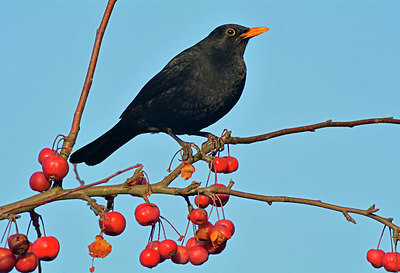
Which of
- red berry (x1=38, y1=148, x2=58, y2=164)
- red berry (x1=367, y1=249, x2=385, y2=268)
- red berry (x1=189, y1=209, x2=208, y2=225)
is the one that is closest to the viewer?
red berry (x1=367, y1=249, x2=385, y2=268)

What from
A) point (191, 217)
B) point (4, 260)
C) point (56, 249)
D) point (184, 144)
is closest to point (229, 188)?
point (191, 217)

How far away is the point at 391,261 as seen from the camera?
8.63ft

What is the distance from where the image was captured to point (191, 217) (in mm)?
2867

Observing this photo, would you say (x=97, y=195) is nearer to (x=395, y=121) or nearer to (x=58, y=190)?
(x=58, y=190)

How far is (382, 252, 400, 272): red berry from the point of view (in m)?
2.61

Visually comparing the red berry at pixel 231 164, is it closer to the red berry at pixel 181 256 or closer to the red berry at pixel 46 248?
the red berry at pixel 181 256

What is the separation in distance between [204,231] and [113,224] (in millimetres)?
485

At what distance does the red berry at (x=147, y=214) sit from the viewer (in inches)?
107

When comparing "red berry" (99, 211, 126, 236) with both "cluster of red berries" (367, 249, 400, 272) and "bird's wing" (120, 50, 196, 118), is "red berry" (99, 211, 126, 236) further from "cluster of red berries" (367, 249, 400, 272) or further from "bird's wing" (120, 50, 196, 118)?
"bird's wing" (120, 50, 196, 118)

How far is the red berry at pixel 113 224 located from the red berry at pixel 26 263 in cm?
35

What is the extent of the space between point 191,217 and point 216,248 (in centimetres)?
21

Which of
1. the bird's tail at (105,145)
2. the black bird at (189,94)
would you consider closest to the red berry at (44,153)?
the black bird at (189,94)

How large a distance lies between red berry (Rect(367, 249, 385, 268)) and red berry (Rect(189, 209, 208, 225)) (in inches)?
33.4

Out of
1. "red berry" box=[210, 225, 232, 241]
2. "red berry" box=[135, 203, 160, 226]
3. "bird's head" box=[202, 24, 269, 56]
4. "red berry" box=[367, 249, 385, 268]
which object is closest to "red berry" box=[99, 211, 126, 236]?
"red berry" box=[135, 203, 160, 226]
